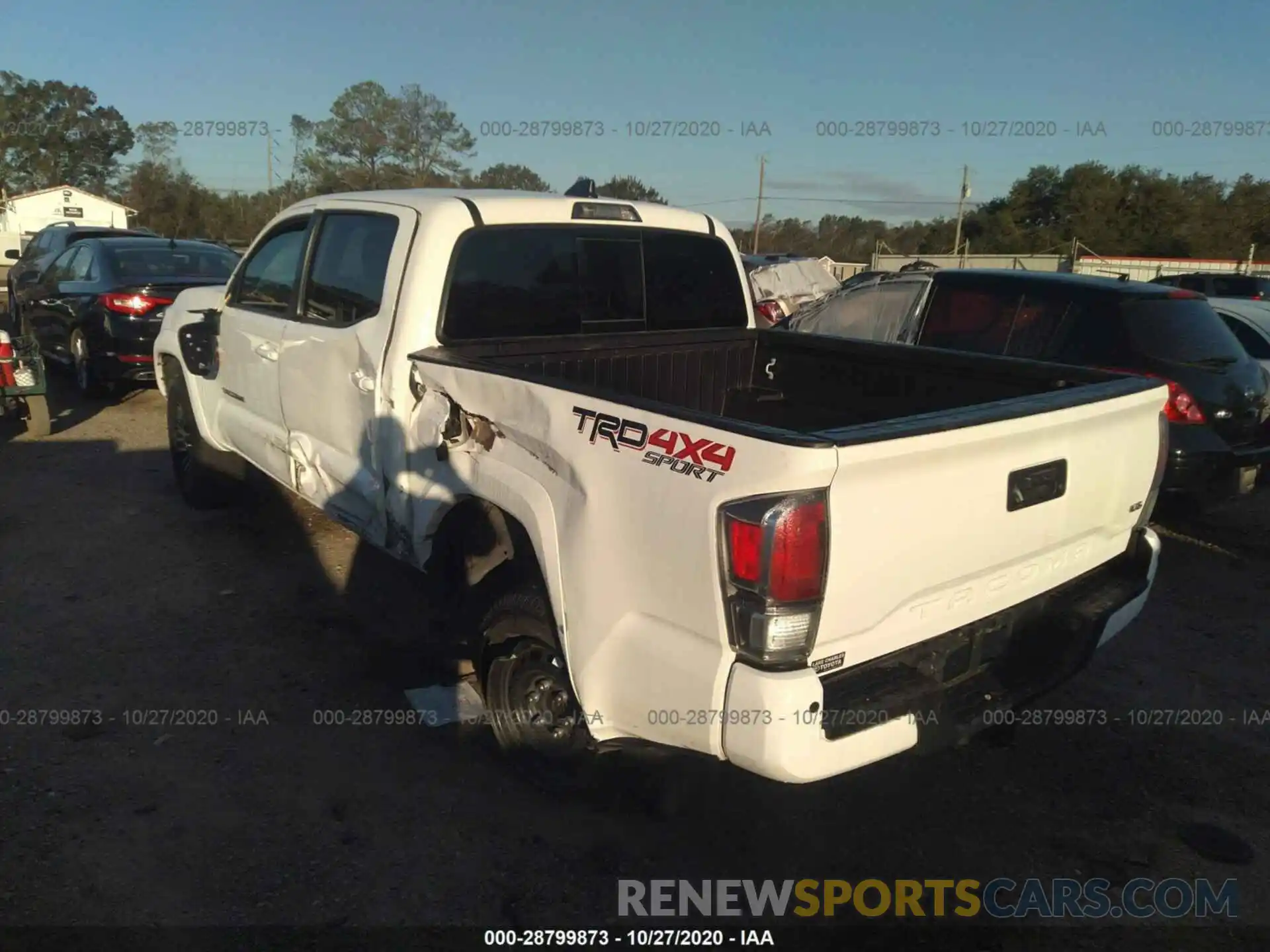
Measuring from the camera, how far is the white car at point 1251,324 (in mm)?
7258

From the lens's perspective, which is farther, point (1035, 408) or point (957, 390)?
point (957, 390)

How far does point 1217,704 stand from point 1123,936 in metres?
1.77

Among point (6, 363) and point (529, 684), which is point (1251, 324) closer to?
point (529, 684)

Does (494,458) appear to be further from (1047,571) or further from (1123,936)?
(1123,936)

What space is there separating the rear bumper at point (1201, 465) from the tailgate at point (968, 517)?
2.64m

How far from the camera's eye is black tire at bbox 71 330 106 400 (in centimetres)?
916

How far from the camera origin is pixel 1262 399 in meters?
5.69

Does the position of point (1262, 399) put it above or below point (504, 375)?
below

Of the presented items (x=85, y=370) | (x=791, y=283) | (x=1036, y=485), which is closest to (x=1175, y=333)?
(x=1036, y=485)

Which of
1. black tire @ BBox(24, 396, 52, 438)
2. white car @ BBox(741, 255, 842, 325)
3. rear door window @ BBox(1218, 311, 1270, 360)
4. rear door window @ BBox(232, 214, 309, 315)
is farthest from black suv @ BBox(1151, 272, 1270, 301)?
black tire @ BBox(24, 396, 52, 438)

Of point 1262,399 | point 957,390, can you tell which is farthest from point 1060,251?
point 957,390

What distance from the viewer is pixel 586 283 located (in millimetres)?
4055

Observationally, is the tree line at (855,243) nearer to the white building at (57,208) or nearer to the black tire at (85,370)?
the white building at (57,208)
